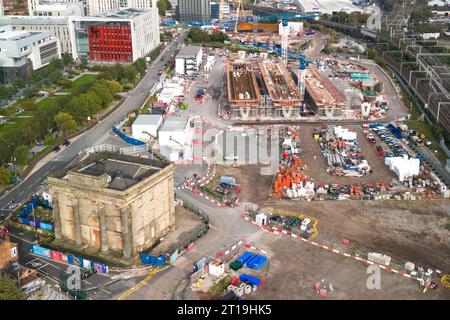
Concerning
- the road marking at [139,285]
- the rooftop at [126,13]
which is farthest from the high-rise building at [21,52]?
the road marking at [139,285]

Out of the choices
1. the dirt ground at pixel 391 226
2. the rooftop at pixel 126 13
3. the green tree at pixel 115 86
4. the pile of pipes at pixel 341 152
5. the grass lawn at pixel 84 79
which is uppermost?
the rooftop at pixel 126 13

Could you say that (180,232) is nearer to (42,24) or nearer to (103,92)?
(103,92)

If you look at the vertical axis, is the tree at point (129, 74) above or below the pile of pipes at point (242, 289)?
above

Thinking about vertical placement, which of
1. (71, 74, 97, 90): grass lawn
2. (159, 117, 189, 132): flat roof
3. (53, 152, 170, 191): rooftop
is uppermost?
(53, 152, 170, 191): rooftop

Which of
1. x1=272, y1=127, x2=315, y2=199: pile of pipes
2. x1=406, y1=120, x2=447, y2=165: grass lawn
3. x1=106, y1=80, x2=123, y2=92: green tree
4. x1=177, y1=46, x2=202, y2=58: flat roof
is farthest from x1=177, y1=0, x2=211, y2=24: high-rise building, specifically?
x1=272, y1=127, x2=315, y2=199: pile of pipes

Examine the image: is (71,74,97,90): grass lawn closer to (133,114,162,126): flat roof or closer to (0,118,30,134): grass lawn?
(0,118,30,134): grass lawn

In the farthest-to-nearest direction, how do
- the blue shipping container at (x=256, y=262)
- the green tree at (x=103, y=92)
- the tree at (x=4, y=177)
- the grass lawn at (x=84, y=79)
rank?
the grass lawn at (x=84, y=79) → the green tree at (x=103, y=92) → the tree at (x=4, y=177) → the blue shipping container at (x=256, y=262)

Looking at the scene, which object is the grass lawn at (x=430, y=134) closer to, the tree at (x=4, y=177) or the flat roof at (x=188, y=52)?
the tree at (x=4, y=177)
